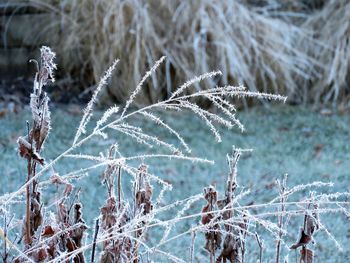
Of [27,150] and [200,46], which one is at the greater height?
[27,150]

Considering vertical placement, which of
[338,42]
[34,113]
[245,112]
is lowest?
[245,112]

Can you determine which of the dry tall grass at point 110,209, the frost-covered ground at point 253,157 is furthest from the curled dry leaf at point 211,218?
the frost-covered ground at point 253,157

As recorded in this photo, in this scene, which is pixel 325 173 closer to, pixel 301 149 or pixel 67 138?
pixel 301 149

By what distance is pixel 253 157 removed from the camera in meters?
3.90

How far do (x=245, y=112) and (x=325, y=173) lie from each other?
Answer: 1.50 m

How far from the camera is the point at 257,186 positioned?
132 inches

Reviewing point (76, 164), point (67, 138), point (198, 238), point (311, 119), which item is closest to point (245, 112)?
point (311, 119)

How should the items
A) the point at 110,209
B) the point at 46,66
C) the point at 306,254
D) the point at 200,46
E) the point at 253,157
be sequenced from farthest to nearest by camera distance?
the point at 200,46
the point at 253,157
the point at 306,254
the point at 110,209
the point at 46,66

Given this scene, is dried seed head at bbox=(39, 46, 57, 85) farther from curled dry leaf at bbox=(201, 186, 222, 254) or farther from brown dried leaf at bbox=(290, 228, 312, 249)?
brown dried leaf at bbox=(290, 228, 312, 249)

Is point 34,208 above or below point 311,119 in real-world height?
above

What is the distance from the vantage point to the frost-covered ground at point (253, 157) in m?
2.78

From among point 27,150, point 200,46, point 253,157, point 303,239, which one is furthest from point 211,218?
point 200,46

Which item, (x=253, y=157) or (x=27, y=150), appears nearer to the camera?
(x=27, y=150)

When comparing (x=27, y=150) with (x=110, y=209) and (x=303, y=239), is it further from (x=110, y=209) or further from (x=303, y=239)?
(x=303, y=239)
